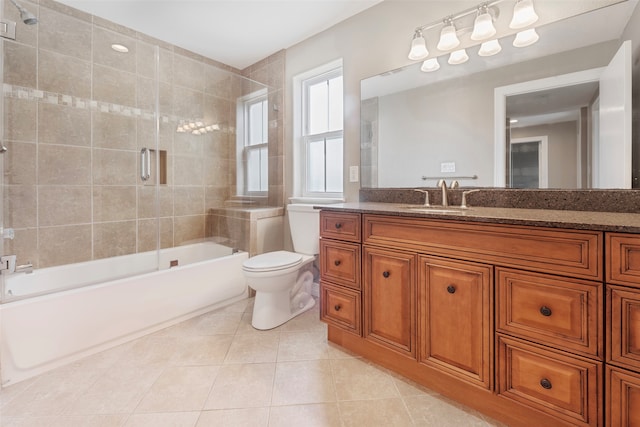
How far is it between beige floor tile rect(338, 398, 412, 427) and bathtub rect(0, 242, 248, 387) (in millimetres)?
1403

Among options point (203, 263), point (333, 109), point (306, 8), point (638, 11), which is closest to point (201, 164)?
point (203, 263)

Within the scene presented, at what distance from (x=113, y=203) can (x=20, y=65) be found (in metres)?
1.05

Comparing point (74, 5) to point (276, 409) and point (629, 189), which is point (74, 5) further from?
point (629, 189)

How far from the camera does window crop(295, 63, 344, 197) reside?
2.60m

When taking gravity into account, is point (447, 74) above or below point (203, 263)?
above

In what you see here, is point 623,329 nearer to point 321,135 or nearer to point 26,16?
point 321,135

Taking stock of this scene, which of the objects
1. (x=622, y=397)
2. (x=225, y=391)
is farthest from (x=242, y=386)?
(x=622, y=397)

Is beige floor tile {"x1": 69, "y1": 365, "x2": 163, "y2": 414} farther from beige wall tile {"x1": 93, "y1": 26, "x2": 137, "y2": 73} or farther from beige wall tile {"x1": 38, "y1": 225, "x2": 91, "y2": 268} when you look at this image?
beige wall tile {"x1": 93, "y1": 26, "x2": 137, "y2": 73}

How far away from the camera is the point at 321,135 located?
2.70m

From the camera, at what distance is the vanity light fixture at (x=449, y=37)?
173 cm

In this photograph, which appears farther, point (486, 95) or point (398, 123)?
point (398, 123)

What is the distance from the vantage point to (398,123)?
201 centimetres

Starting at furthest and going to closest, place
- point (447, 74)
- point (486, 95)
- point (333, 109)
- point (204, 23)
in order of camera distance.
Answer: point (333, 109), point (204, 23), point (447, 74), point (486, 95)

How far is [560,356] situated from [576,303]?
0.20 meters
